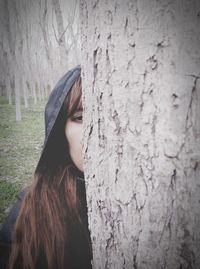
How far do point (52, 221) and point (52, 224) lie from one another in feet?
0.04

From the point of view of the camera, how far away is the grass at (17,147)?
100cm

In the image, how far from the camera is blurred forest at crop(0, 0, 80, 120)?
0.91 meters

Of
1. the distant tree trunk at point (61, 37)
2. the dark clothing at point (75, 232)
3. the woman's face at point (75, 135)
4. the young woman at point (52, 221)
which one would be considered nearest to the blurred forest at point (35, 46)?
the distant tree trunk at point (61, 37)

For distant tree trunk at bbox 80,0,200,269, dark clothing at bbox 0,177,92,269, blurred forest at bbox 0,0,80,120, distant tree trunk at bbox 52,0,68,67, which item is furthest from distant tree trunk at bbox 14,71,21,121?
distant tree trunk at bbox 80,0,200,269

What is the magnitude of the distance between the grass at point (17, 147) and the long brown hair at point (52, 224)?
0.20ft

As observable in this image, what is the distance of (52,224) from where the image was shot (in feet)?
3.53

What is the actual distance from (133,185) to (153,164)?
60mm

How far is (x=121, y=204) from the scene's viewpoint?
496 mm

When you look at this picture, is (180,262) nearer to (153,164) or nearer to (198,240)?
(198,240)

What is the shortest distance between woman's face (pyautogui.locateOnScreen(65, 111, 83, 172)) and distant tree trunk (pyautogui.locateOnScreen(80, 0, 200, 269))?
439 millimetres

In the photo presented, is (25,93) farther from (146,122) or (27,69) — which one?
(146,122)

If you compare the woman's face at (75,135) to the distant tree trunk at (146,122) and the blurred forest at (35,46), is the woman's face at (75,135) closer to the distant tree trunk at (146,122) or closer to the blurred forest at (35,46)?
the blurred forest at (35,46)

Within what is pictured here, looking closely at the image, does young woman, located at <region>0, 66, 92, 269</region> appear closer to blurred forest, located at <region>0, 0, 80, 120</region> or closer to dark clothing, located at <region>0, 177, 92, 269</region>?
dark clothing, located at <region>0, 177, 92, 269</region>

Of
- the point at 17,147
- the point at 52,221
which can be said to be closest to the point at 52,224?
the point at 52,221
